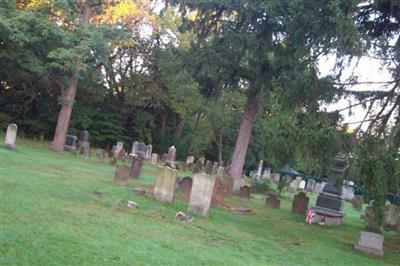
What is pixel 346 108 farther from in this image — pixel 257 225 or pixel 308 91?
pixel 257 225

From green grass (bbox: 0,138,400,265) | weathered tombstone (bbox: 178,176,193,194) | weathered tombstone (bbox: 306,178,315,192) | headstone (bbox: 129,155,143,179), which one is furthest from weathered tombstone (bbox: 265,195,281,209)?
weathered tombstone (bbox: 306,178,315,192)

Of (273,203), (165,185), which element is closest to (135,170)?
(273,203)

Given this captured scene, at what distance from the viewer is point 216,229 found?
10789 mm

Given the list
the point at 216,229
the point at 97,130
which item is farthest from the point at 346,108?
the point at 97,130

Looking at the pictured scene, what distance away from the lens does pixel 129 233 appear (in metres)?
8.35

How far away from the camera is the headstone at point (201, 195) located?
12242 mm

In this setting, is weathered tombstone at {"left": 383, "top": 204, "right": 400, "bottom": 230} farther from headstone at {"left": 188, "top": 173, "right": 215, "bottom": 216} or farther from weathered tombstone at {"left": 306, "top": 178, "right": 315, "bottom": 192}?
weathered tombstone at {"left": 306, "top": 178, "right": 315, "bottom": 192}

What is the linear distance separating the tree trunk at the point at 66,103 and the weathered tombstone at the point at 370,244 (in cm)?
1767

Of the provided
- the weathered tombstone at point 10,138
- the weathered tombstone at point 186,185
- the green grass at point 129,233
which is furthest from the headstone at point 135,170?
the weathered tombstone at point 10,138

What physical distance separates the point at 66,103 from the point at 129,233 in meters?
19.6

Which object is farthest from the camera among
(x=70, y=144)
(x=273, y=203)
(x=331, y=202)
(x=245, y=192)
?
(x=70, y=144)

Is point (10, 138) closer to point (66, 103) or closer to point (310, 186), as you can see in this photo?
point (66, 103)

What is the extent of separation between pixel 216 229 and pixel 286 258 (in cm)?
187

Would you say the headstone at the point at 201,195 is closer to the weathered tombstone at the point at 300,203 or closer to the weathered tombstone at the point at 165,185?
the weathered tombstone at the point at 165,185
